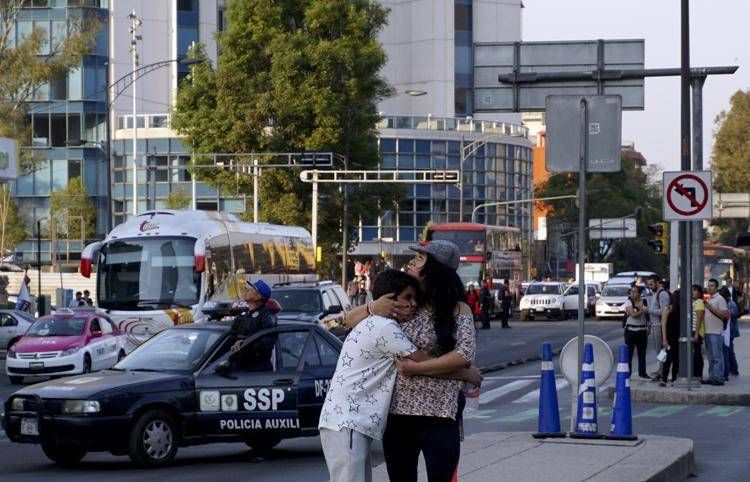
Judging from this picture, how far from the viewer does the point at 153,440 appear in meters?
Answer: 14.1

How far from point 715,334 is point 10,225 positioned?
55525mm

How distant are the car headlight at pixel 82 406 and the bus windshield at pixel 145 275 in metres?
19.4

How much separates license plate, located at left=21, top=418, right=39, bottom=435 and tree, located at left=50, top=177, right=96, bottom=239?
62.2m

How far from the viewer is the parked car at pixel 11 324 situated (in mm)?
37594

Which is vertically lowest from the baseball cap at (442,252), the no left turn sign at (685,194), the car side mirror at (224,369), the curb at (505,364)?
the curb at (505,364)

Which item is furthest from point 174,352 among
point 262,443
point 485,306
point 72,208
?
point 72,208

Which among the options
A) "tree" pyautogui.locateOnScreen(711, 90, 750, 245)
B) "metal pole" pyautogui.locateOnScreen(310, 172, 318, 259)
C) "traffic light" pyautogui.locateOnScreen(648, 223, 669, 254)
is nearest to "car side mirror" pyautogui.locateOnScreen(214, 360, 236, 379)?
"traffic light" pyautogui.locateOnScreen(648, 223, 669, 254)

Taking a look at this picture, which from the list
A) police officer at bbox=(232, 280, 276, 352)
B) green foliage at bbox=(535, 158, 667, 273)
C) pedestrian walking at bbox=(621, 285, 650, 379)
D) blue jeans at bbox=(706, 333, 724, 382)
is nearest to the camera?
police officer at bbox=(232, 280, 276, 352)

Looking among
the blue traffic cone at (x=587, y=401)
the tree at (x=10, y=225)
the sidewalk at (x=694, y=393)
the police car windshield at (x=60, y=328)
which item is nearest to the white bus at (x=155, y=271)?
the police car windshield at (x=60, y=328)

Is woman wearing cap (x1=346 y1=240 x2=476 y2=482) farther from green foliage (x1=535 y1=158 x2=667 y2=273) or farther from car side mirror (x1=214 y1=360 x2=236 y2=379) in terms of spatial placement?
green foliage (x1=535 y1=158 x2=667 y2=273)

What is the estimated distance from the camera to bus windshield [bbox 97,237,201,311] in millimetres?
33188

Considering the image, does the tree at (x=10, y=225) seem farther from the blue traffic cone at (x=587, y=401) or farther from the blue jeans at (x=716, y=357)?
the blue traffic cone at (x=587, y=401)

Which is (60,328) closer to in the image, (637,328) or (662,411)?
(637,328)

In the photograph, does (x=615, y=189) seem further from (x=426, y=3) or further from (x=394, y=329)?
(x=394, y=329)
